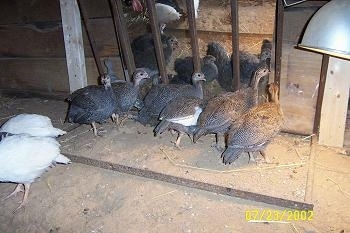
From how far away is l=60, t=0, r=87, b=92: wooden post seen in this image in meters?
4.40

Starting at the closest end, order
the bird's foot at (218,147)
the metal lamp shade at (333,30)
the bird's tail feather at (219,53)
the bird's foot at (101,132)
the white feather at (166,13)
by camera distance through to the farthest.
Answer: the metal lamp shade at (333,30)
the bird's foot at (218,147)
the bird's foot at (101,132)
the bird's tail feather at (219,53)
the white feather at (166,13)

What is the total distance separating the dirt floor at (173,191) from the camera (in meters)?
2.73

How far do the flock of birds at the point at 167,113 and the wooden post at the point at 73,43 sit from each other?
0.45 m

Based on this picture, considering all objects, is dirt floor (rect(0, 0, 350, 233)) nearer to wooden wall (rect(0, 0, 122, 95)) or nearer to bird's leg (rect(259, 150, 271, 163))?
bird's leg (rect(259, 150, 271, 163))

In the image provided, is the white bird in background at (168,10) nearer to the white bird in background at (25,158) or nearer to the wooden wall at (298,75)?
the wooden wall at (298,75)

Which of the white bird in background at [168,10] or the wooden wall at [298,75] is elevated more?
the white bird in background at [168,10]

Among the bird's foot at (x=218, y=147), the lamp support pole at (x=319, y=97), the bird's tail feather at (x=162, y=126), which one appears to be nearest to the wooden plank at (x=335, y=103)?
the lamp support pole at (x=319, y=97)

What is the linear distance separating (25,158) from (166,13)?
3.35 metres

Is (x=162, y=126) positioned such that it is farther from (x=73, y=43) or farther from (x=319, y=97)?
(x=73, y=43)

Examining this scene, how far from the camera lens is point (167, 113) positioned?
3637 mm

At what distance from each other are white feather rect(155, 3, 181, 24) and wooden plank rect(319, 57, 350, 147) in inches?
110

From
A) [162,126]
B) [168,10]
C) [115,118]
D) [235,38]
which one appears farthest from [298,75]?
[168,10]

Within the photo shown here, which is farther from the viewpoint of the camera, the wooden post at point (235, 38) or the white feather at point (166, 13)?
the white feather at point (166, 13)

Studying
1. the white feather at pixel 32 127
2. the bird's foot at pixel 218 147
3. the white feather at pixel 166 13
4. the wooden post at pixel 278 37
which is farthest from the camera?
the white feather at pixel 166 13
